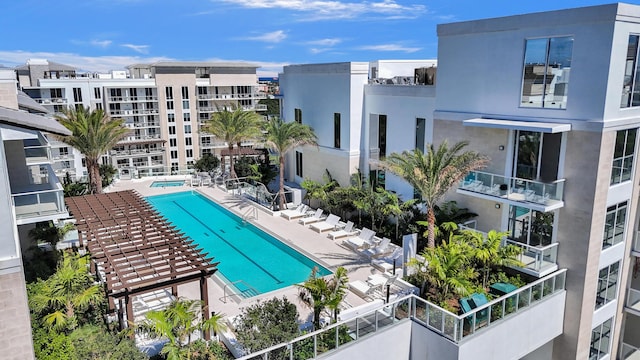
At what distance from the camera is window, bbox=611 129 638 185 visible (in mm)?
13655

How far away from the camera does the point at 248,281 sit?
17.7 metres

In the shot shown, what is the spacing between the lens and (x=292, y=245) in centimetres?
2077

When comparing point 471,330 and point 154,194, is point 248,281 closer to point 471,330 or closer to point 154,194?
point 471,330

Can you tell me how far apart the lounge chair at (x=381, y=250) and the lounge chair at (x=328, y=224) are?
389cm

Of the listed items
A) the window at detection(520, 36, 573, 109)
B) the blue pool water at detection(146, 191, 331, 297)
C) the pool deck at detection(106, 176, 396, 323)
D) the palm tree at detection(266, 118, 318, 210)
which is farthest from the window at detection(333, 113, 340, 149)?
the window at detection(520, 36, 573, 109)

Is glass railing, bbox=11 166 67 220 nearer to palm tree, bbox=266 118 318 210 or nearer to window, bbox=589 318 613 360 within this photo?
palm tree, bbox=266 118 318 210

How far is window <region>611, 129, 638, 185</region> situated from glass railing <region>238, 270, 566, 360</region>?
4282mm

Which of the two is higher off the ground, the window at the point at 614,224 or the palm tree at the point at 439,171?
the palm tree at the point at 439,171

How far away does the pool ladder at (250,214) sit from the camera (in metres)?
24.9

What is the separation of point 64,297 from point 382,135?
1693 cm

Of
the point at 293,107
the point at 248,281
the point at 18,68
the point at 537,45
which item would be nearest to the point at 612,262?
the point at 537,45

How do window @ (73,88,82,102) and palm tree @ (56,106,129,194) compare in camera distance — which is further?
window @ (73,88,82,102)

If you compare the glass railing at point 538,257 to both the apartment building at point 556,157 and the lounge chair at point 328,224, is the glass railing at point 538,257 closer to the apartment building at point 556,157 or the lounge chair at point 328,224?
the apartment building at point 556,157

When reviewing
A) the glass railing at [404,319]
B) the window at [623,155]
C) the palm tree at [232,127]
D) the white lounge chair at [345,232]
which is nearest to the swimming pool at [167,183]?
the palm tree at [232,127]
